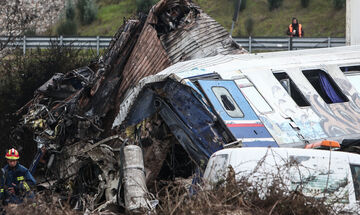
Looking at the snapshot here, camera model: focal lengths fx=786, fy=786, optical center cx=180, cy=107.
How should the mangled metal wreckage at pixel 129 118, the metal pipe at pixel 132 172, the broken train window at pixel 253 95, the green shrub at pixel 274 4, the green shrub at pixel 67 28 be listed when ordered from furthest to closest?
the green shrub at pixel 274 4, the green shrub at pixel 67 28, the broken train window at pixel 253 95, the mangled metal wreckage at pixel 129 118, the metal pipe at pixel 132 172

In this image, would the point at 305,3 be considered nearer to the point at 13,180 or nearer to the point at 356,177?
the point at 13,180

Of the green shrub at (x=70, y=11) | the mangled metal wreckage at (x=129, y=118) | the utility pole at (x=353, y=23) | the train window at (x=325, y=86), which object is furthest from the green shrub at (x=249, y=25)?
the train window at (x=325, y=86)

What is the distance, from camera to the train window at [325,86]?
14.8 meters

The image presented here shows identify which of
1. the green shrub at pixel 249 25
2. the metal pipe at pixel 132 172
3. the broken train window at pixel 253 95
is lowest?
the green shrub at pixel 249 25

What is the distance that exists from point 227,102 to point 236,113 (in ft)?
0.94

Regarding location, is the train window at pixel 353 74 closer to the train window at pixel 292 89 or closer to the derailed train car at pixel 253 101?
the derailed train car at pixel 253 101

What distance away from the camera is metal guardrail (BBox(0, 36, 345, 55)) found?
27141 mm

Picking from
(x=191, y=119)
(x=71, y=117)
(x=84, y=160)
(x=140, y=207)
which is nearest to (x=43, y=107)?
(x=71, y=117)

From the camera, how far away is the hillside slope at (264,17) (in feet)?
124

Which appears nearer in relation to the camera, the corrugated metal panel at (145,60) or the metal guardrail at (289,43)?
the corrugated metal panel at (145,60)

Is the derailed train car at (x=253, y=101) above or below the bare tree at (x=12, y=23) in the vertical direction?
above

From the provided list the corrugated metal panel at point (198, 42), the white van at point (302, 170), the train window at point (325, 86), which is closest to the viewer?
the white van at point (302, 170)

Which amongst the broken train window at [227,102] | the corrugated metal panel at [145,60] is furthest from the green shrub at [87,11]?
the broken train window at [227,102]

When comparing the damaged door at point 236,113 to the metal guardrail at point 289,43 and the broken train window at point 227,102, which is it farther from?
the metal guardrail at point 289,43
